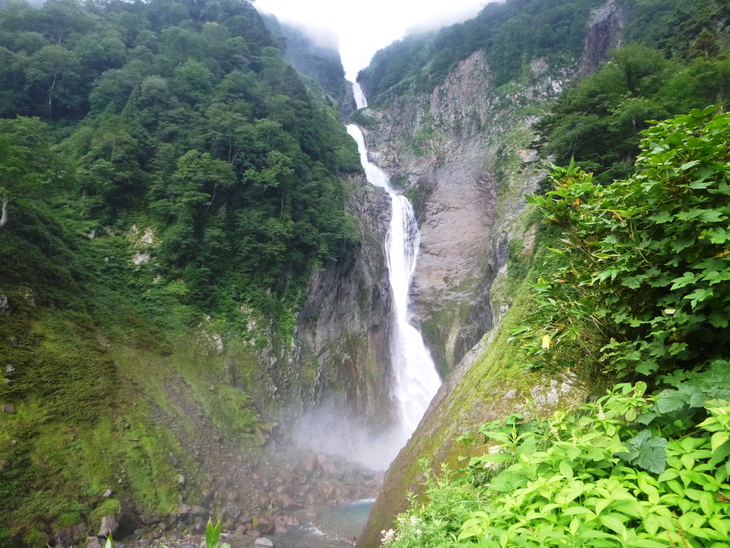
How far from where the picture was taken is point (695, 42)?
53.3ft

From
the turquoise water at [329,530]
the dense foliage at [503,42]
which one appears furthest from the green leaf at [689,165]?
the dense foliage at [503,42]

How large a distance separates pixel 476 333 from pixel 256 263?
13.6 m

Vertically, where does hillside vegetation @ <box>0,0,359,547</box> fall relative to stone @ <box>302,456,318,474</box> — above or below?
above

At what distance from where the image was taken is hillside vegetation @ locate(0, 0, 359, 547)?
10703mm

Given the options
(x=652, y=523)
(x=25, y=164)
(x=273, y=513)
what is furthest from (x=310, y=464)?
(x=652, y=523)

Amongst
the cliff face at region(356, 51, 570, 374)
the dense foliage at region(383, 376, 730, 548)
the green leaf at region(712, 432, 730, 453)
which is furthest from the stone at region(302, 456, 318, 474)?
the green leaf at region(712, 432, 730, 453)

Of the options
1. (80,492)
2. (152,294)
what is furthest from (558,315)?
(152,294)

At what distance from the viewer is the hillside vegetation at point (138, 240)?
35.1 feet

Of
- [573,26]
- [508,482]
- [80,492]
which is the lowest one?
[80,492]

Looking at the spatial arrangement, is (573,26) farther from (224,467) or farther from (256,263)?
(224,467)

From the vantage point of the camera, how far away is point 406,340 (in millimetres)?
27234

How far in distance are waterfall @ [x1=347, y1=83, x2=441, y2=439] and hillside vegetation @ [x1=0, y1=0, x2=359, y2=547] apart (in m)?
6.18

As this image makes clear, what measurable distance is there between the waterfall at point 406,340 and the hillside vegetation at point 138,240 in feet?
20.3

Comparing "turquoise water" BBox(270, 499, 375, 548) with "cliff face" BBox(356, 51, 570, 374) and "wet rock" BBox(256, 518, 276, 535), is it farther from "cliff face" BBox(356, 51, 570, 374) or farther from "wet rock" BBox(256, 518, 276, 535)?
"cliff face" BBox(356, 51, 570, 374)
